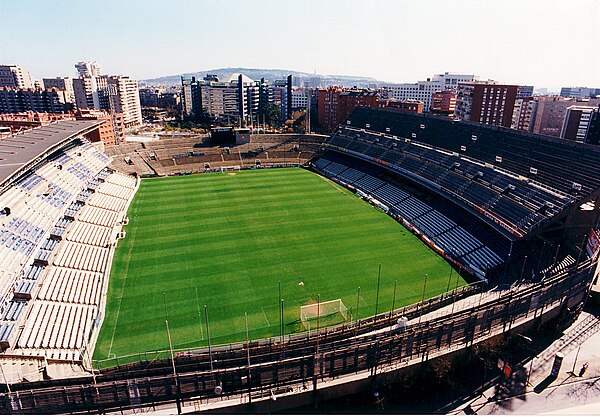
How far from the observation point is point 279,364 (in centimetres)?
1816

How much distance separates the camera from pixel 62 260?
A: 29.0 meters

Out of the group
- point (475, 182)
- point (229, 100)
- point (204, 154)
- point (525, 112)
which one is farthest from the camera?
point (229, 100)

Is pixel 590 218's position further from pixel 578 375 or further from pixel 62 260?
pixel 62 260

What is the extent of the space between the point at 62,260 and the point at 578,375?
117ft

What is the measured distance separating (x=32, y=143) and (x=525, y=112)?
10336 centimetres

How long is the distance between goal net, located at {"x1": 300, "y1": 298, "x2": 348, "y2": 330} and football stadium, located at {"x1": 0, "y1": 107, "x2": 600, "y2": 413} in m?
0.12

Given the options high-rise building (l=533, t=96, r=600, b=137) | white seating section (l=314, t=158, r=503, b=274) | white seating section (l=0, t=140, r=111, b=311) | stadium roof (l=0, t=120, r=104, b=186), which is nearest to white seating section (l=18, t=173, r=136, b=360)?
white seating section (l=0, t=140, r=111, b=311)

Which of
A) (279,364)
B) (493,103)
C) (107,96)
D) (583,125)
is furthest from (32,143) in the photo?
(107,96)

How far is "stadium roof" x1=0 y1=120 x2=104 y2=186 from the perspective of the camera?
3141cm

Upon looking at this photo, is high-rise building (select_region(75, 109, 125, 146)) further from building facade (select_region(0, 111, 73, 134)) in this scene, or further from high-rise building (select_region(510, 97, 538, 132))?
high-rise building (select_region(510, 97, 538, 132))

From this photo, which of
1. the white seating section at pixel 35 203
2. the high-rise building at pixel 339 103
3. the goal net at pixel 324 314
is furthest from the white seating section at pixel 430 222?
the high-rise building at pixel 339 103

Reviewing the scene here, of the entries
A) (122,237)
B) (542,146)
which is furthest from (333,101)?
(122,237)

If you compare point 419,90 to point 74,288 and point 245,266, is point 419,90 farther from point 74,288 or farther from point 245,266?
point 74,288

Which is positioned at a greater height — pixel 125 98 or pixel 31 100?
pixel 125 98
